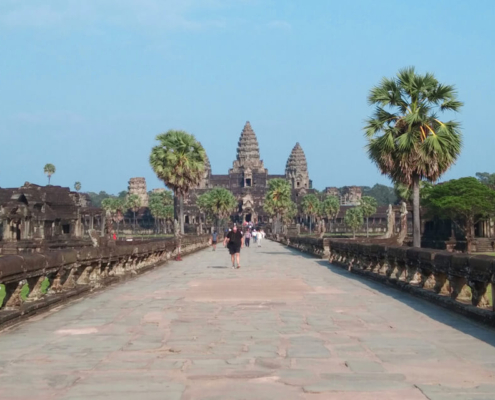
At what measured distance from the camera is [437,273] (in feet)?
45.3

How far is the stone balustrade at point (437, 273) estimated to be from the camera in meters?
10.9

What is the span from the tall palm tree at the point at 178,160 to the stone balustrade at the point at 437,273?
1031 inches

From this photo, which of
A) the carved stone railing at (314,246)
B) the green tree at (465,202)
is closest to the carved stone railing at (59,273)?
the carved stone railing at (314,246)

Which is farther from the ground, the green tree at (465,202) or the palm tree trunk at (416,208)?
the green tree at (465,202)

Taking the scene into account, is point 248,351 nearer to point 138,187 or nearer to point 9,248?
point 9,248

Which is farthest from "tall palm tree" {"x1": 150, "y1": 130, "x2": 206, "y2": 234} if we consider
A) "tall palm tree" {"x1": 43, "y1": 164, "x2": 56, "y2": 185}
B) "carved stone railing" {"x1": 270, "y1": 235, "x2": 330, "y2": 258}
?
"tall palm tree" {"x1": 43, "y1": 164, "x2": 56, "y2": 185}

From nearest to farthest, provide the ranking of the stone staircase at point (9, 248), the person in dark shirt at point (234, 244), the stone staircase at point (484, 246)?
the person in dark shirt at point (234, 244) < the stone staircase at point (9, 248) < the stone staircase at point (484, 246)

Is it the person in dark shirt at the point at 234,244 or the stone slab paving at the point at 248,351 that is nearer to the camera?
the stone slab paving at the point at 248,351

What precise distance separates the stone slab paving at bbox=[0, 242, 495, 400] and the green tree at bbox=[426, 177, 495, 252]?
52937mm

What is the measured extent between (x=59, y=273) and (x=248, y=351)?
6679 millimetres

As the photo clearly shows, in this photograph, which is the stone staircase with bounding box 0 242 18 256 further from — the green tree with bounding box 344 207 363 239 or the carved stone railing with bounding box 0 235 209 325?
the green tree with bounding box 344 207 363 239

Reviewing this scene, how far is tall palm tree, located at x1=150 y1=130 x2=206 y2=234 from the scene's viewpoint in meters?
49.9

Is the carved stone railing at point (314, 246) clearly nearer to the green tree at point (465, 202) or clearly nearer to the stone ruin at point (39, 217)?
the stone ruin at point (39, 217)

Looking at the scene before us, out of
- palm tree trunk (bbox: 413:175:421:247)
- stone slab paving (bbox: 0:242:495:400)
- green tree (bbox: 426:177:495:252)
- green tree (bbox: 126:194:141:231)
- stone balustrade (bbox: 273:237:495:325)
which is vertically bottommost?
stone slab paving (bbox: 0:242:495:400)
